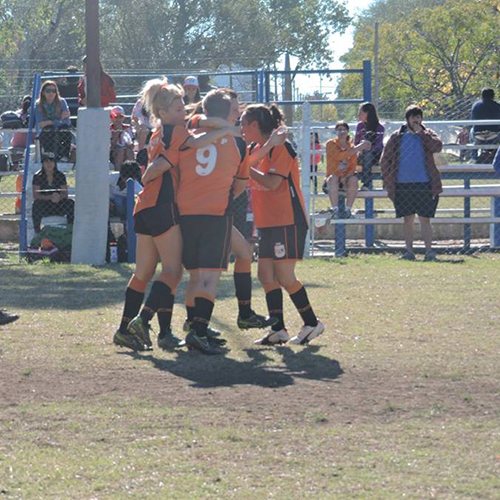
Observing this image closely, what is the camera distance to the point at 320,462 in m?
5.73

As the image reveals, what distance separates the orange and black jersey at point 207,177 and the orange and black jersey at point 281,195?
0.43 meters

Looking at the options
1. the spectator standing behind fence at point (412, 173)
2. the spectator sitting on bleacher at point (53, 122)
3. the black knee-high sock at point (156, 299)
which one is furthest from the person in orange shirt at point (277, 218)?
the spectator sitting on bleacher at point (53, 122)

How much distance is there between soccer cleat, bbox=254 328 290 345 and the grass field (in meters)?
0.14

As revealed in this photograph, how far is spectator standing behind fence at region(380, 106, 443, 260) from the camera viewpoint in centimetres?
1603

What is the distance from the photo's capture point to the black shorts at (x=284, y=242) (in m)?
8.98

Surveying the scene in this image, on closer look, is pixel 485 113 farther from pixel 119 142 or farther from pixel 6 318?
pixel 6 318

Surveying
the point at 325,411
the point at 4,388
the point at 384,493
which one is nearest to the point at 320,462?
the point at 384,493

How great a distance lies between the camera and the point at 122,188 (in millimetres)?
16641

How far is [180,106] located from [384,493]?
3.93 meters

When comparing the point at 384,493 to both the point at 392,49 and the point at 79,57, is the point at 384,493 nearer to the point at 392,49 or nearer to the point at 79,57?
the point at 392,49

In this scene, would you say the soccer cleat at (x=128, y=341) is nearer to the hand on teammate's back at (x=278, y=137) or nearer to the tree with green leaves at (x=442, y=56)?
the hand on teammate's back at (x=278, y=137)

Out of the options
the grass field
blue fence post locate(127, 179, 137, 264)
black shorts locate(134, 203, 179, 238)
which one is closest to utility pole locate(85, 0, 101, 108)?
blue fence post locate(127, 179, 137, 264)

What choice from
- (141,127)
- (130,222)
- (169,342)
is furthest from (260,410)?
(141,127)

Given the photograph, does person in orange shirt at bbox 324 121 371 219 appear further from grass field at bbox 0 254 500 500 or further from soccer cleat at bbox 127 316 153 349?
soccer cleat at bbox 127 316 153 349
